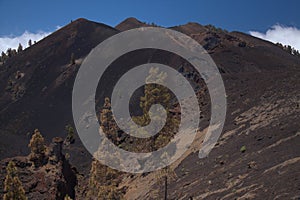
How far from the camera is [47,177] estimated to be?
1663 inches

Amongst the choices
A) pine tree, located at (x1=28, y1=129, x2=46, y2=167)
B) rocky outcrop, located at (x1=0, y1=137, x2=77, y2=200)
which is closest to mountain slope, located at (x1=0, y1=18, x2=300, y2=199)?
rocky outcrop, located at (x1=0, y1=137, x2=77, y2=200)

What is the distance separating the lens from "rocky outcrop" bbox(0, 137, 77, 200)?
128ft

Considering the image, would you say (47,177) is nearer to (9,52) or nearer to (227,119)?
(227,119)

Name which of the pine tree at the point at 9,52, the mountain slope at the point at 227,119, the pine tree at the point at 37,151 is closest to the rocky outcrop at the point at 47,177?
the pine tree at the point at 37,151

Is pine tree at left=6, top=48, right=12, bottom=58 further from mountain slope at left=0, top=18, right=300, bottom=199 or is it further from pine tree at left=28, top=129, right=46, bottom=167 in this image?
pine tree at left=28, top=129, right=46, bottom=167

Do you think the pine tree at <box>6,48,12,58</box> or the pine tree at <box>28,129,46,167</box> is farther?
the pine tree at <box>6,48,12,58</box>

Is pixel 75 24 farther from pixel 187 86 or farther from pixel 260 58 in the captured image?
pixel 187 86

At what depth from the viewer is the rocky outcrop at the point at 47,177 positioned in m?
39.1

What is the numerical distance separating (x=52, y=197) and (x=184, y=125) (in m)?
18.0

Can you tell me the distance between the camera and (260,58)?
107188 mm

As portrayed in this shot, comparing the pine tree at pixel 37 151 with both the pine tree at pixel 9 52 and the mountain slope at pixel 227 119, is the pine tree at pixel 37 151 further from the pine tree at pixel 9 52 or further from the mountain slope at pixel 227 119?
the pine tree at pixel 9 52

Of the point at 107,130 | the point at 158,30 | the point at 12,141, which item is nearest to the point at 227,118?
the point at 107,130

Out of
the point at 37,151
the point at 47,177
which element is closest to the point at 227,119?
the point at 47,177

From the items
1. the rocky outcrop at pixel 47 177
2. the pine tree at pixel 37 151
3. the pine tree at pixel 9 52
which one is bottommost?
the rocky outcrop at pixel 47 177
